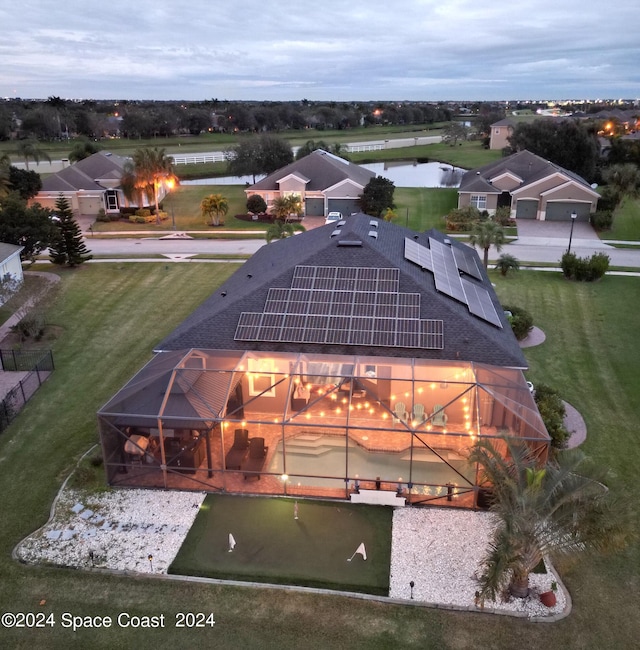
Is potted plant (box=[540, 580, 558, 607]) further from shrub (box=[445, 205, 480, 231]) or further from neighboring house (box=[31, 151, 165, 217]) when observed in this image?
neighboring house (box=[31, 151, 165, 217])

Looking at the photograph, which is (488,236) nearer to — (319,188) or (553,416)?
(553,416)

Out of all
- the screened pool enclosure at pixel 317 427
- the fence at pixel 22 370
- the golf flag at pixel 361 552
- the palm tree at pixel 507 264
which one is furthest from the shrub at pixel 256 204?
the golf flag at pixel 361 552

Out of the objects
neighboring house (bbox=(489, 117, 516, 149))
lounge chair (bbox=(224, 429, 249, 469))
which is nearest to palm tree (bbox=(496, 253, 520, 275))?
lounge chair (bbox=(224, 429, 249, 469))

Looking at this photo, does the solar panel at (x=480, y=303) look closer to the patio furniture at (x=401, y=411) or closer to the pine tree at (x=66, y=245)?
the patio furniture at (x=401, y=411)

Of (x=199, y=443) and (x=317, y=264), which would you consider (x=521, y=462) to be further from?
(x=317, y=264)

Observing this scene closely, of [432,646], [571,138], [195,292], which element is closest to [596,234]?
[571,138]

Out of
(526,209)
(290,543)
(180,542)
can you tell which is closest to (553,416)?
(290,543)
